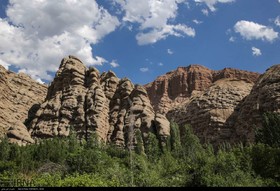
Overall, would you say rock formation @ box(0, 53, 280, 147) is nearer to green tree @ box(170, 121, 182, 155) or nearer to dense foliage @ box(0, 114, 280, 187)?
green tree @ box(170, 121, 182, 155)

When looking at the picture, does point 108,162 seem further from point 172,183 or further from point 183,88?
point 183,88

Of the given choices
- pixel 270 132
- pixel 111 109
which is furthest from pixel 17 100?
pixel 270 132

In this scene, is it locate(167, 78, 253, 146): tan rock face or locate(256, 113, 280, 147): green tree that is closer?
locate(256, 113, 280, 147): green tree

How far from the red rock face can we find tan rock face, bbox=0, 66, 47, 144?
2291 inches

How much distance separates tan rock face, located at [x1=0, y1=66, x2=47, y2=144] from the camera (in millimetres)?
92588

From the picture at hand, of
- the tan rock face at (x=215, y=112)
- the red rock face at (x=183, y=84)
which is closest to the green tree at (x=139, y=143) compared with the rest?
the tan rock face at (x=215, y=112)

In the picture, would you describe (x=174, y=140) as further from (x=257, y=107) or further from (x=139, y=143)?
(x=257, y=107)

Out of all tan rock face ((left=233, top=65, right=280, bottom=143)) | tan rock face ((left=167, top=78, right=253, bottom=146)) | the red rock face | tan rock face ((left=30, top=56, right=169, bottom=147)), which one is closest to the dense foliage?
tan rock face ((left=30, top=56, right=169, bottom=147))

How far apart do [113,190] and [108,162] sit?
40.5 meters

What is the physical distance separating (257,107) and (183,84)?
259 feet

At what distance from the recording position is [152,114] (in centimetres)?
9944

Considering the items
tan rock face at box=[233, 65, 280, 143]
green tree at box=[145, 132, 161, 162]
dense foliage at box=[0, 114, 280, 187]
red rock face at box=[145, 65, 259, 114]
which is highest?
red rock face at box=[145, 65, 259, 114]

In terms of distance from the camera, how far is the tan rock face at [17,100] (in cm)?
9259

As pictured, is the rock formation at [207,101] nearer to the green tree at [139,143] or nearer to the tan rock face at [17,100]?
the green tree at [139,143]
